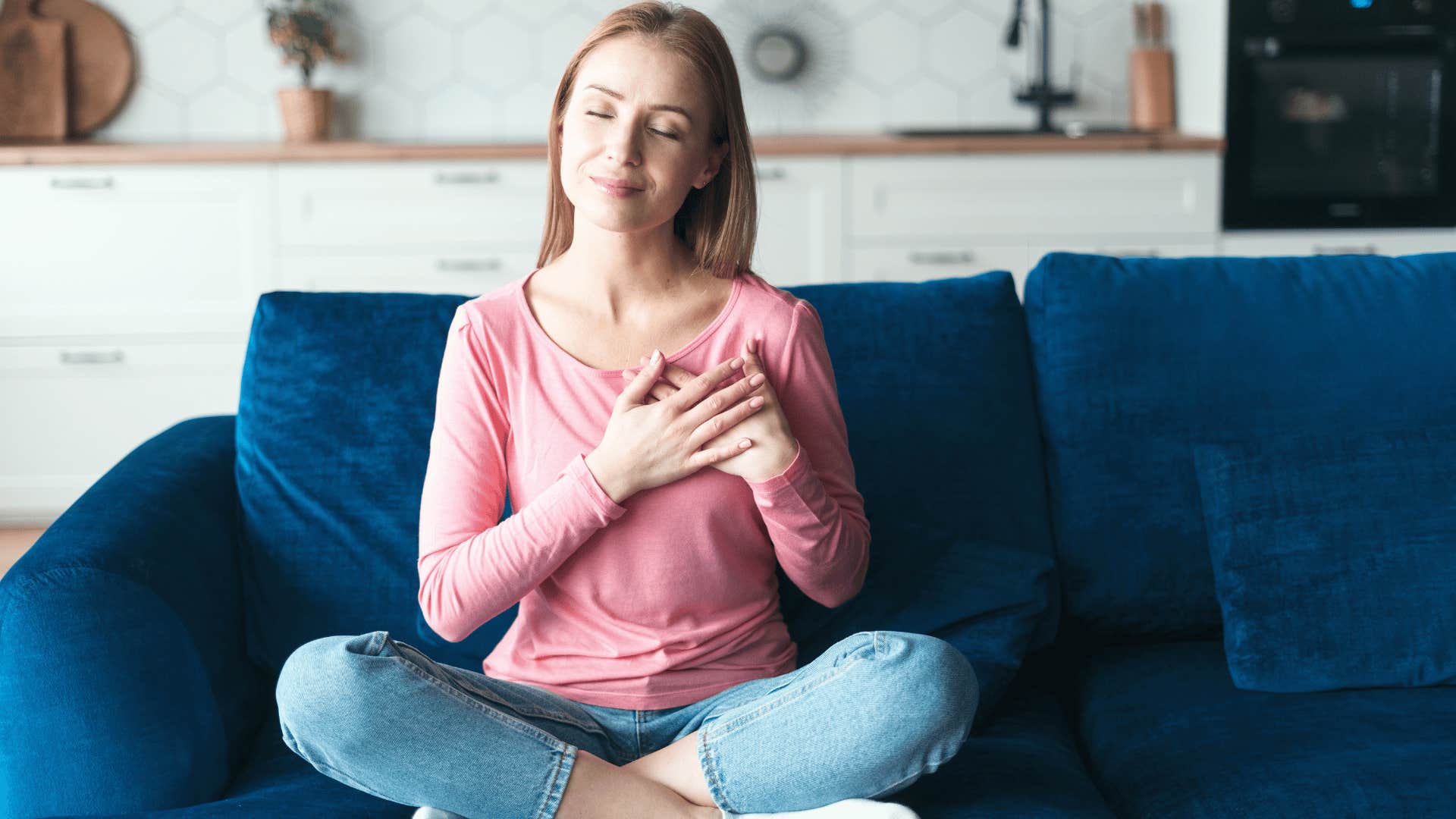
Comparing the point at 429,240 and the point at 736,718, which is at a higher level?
the point at 429,240

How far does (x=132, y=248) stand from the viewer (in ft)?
10.9

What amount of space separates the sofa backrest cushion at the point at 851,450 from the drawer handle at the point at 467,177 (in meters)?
1.67

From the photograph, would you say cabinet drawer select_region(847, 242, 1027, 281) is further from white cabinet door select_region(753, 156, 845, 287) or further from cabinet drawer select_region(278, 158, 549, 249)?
cabinet drawer select_region(278, 158, 549, 249)

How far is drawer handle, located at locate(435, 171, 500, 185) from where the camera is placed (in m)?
3.31

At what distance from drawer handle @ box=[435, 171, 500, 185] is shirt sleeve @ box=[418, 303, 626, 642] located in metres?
2.03

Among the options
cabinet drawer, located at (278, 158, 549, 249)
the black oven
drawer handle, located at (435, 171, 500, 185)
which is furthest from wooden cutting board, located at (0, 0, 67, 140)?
the black oven

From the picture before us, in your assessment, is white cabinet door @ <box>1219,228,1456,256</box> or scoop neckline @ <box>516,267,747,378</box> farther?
white cabinet door @ <box>1219,228,1456,256</box>

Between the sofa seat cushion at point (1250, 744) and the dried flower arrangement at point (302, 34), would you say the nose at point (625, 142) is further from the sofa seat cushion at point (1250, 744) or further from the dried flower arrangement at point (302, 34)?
the dried flower arrangement at point (302, 34)

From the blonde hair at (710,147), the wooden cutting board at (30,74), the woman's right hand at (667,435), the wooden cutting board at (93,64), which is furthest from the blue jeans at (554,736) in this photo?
the wooden cutting board at (93,64)

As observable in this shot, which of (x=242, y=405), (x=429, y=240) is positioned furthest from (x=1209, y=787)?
(x=429, y=240)

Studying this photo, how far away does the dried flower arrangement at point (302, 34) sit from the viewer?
3654 mm

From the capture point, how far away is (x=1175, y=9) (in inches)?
150

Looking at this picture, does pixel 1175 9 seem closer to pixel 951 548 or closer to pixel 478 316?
pixel 951 548

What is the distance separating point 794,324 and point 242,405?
73cm
